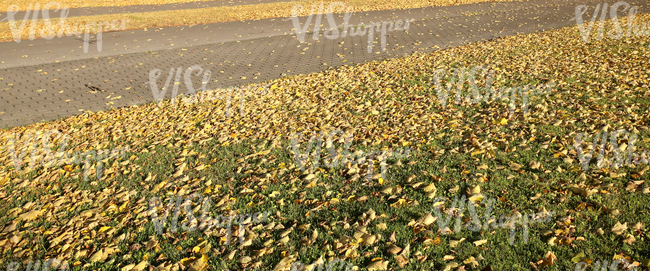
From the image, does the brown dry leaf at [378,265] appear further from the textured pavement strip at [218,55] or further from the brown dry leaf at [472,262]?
the textured pavement strip at [218,55]

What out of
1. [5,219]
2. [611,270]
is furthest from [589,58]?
[5,219]

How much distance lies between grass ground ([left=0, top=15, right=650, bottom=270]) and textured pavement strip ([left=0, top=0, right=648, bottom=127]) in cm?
135

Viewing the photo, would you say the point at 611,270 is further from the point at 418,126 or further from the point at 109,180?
the point at 109,180

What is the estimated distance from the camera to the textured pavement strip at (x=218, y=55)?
307 inches

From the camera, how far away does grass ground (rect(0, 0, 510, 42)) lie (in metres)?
14.5

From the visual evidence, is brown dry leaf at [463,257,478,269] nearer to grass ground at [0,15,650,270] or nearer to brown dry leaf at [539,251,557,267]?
grass ground at [0,15,650,270]

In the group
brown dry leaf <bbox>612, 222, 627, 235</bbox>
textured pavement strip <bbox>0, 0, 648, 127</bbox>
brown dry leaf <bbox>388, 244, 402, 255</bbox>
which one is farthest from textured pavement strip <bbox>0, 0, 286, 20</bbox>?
brown dry leaf <bbox>612, 222, 627, 235</bbox>

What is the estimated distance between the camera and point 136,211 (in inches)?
156

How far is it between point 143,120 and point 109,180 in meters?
2.06

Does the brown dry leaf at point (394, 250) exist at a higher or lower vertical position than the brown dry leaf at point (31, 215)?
lower

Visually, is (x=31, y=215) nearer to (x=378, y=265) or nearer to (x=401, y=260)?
(x=378, y=265)

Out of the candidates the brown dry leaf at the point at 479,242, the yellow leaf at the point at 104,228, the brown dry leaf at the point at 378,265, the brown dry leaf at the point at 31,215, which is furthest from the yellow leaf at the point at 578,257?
the brown dry leaf at the point at 31,215

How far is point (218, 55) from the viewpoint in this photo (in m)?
10.5

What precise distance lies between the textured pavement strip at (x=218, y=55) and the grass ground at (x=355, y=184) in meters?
1.35
